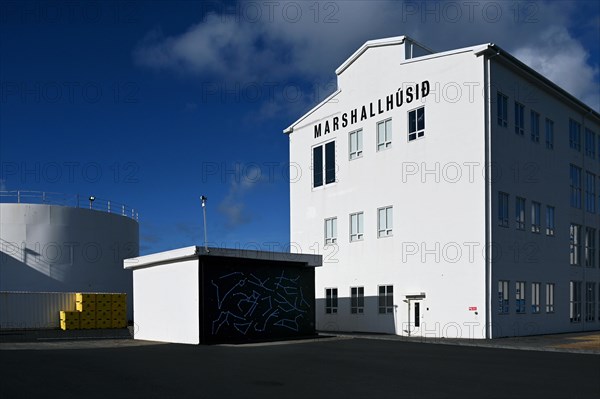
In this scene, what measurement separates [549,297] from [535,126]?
27.9ft

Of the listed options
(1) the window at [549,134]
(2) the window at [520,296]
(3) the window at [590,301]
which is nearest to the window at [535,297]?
(2) the window at [520,296]

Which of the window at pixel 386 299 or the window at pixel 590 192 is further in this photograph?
the window at pixel 590 192

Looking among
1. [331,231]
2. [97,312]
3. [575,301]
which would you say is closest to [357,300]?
[331,231]

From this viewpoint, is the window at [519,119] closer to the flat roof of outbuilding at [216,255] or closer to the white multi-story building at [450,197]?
the white multi-story building at [450,197]

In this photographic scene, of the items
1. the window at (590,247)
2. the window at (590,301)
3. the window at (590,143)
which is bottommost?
the window at (590,301)

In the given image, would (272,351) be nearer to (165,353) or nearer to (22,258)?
(165,353)

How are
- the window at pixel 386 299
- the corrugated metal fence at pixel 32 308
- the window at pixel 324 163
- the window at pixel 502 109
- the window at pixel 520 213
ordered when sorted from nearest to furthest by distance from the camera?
the window at pixel 502 109 → the window at pixel 520 213 → the window at pixel 386 299 → the window at pixel 324 163 → the corrugated metal fence at pixel 32 308

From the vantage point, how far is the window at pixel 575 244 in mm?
33475

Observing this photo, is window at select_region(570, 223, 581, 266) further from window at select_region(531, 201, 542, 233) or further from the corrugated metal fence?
the corrugated metal fence

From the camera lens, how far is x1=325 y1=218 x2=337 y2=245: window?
34.3 metres

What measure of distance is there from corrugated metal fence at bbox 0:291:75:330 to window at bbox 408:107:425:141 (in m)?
23.2

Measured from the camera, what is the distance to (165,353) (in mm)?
19125

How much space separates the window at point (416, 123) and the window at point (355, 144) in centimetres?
378

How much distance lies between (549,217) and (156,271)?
63.9ft
